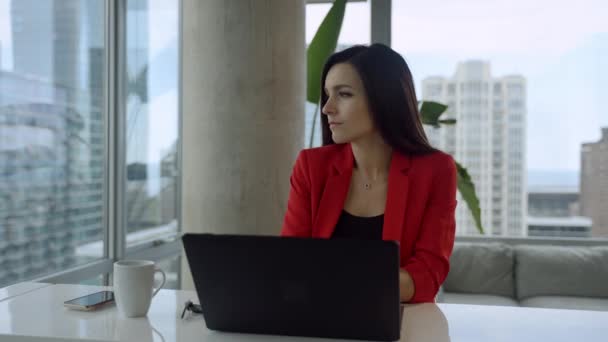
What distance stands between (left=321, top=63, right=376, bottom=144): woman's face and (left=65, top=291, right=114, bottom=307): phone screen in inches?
32.2

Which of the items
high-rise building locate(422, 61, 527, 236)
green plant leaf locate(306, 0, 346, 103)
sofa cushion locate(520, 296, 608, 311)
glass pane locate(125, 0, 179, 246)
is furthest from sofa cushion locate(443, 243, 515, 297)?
glass pane locate(125, 0, 179, 246)

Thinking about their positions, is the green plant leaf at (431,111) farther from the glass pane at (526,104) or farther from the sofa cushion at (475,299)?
the sofa cushion at (475,299)

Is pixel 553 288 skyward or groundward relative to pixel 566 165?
groundward

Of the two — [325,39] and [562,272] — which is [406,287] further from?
[562,272]

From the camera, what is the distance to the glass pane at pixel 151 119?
3799 mm

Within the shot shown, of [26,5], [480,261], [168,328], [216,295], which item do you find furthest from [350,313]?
[480,261]

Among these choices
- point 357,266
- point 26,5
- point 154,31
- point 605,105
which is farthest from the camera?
point 605,105

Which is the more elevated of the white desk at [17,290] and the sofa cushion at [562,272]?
the white desk at [17,290]

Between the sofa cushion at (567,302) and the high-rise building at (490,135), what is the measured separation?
641 mm

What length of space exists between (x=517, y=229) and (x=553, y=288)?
0.56 meters

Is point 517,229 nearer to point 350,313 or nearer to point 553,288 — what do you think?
point 553,288

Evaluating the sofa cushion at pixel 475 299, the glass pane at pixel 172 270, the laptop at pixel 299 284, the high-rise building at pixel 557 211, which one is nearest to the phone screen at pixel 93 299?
the laptop at pixel 299 284

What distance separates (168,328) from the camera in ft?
3.82

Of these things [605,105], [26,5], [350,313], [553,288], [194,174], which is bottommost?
[553,288]
